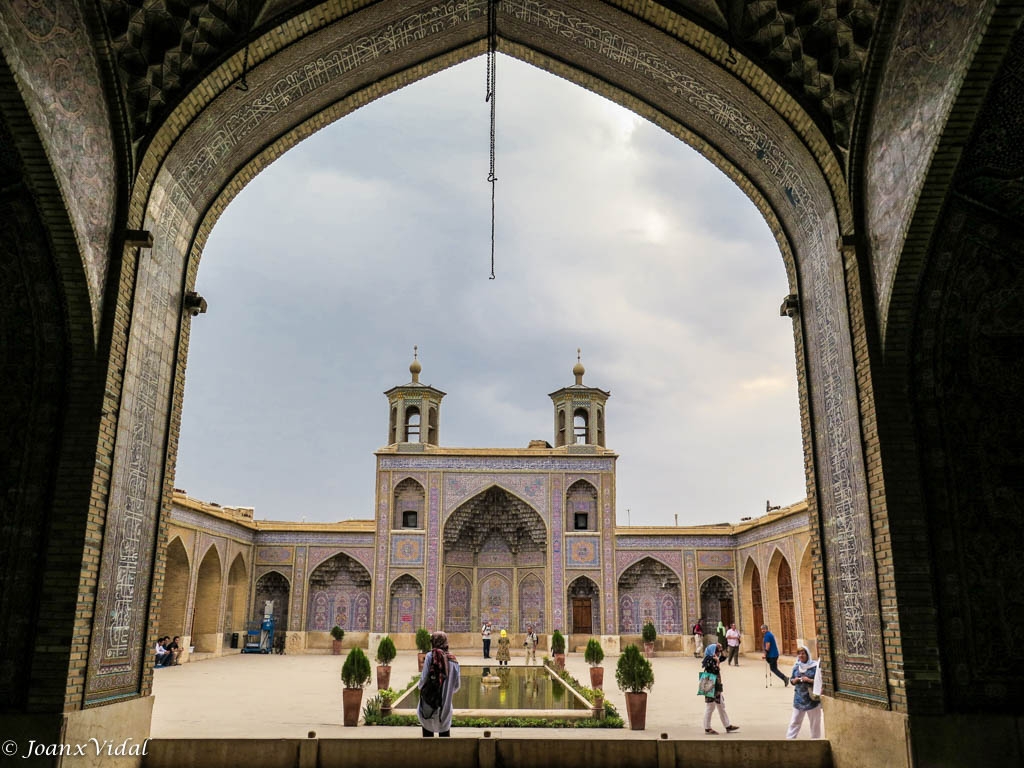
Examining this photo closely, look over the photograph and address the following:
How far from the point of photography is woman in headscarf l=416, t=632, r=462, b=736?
5.83 metres

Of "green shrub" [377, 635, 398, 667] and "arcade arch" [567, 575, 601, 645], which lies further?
"arcade arch" [567, 575, 601, 645]

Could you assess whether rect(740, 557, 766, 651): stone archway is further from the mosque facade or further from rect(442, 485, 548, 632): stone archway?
rect(442, 485, 548, 632): stone archway

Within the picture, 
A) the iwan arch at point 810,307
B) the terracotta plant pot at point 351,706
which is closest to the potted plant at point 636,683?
the iwan arch at point 810,307

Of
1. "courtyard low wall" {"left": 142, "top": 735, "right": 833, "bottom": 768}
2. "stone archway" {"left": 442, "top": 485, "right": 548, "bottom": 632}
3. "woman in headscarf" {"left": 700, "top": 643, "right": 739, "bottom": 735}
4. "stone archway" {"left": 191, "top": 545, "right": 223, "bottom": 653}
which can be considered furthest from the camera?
"stone archway" {"left": 442, "top": 485, "right": 548, "bottom": 632}

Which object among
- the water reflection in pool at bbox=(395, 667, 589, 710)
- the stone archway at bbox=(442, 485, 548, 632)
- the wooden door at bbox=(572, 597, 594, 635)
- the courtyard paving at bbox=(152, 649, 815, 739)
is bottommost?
the water reflection in pool at bbox=(395, 667, 589, 710)

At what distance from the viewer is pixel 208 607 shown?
63.5 feet

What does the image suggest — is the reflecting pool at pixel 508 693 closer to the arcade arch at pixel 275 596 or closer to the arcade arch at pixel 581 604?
the arcade arch at pixel 581 604

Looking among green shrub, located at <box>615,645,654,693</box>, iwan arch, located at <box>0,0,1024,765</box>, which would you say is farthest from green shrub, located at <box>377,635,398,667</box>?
iwan arch, located at <box>0,0,1024,765</box>

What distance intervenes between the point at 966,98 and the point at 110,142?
5.29 metres

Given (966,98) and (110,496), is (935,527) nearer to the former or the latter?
(966,98)

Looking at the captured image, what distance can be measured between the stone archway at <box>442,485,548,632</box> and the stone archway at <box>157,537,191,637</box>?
20.7 ft

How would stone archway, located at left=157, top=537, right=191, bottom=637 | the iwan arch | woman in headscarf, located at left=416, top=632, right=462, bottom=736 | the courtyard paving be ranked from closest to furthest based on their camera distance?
1. the iwan arch
2. woman in headscarf, located at left=416, top=632, right=462, bottom=736
3. the courtyard paving
4. stone archway, located at left=157, top=537, right=191, bottom=637

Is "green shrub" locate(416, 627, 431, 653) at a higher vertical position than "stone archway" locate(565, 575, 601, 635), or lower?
lower

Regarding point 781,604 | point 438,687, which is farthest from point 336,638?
point 438,687
